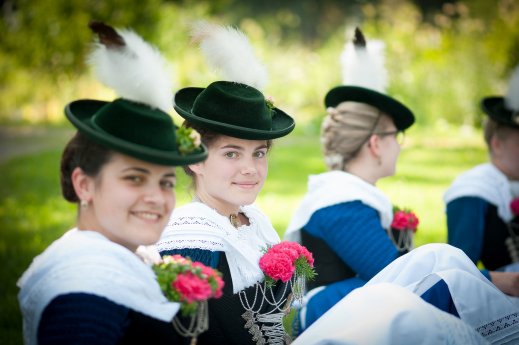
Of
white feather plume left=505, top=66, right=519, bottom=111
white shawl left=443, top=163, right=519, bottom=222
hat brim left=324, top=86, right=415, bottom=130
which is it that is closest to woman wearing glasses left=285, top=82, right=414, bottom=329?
hat brim left=324, top=86, right=415, bottom=130

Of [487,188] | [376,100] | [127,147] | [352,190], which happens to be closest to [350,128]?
[376,100]

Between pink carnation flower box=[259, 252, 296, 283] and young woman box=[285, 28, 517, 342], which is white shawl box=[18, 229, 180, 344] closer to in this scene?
pink carnation flower box=[259, 252, 296, 283]

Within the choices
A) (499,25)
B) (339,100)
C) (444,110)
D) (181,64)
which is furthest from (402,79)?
(339,100)

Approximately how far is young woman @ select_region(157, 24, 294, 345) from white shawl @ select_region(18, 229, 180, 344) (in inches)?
27.0

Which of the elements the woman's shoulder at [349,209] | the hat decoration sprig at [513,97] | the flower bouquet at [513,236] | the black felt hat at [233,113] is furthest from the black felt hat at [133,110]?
the hat decoration sprig at [513,97]

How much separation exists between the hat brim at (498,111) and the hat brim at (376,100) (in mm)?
832

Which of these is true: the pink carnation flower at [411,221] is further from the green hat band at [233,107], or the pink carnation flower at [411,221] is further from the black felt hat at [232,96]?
the green hat band at [233,107]

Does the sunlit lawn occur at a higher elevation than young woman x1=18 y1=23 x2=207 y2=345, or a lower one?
lower

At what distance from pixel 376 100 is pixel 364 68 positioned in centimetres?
27

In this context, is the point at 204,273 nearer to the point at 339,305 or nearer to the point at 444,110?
the point at 339,305

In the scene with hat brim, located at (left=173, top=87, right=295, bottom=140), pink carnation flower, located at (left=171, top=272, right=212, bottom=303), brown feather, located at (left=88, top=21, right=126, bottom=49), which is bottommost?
pink carnation flower, located at (left=171, top=272, right=212, bottom=303)

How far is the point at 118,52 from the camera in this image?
91.0 inches

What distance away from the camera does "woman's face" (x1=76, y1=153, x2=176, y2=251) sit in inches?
89.7

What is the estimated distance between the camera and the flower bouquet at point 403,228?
4168 mm
